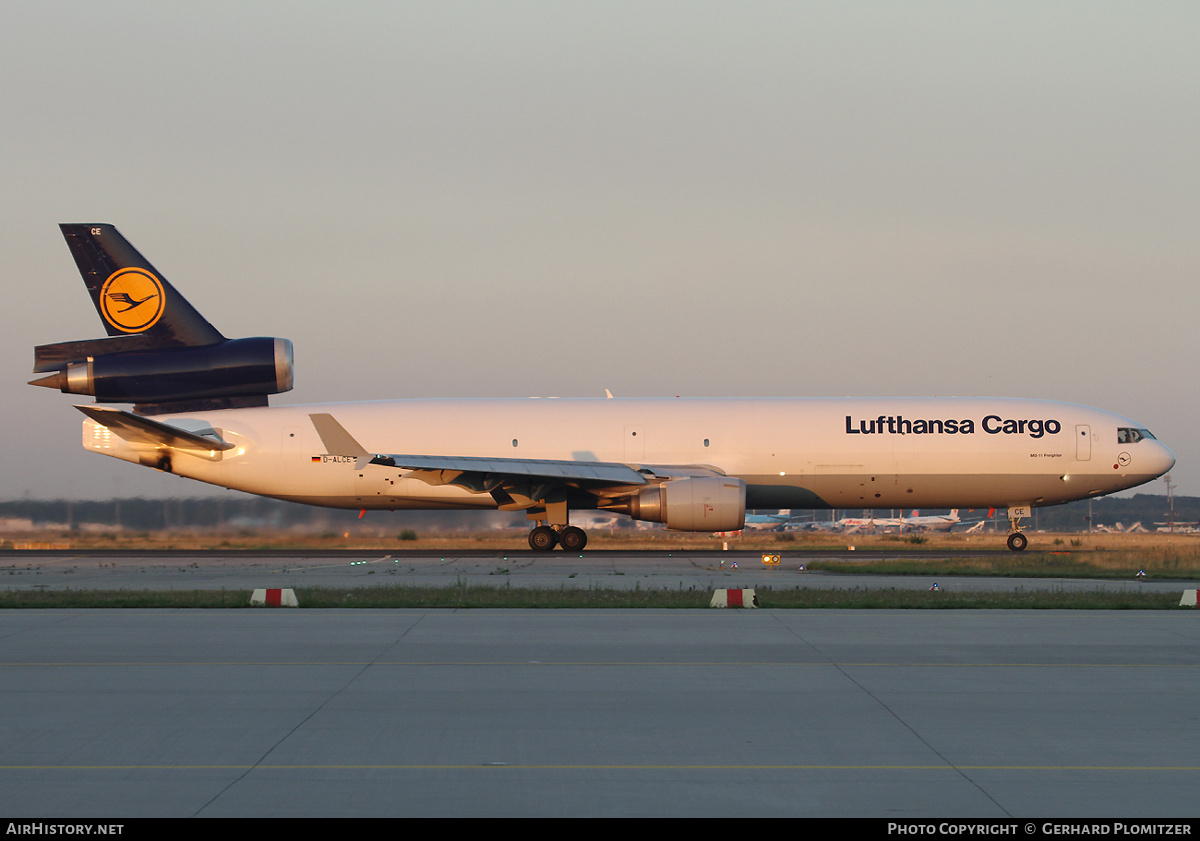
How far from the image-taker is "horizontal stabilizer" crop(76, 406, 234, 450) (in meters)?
28.8

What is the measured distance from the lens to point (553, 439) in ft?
103

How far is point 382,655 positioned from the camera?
10914 mm

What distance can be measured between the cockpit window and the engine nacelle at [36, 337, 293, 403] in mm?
25181

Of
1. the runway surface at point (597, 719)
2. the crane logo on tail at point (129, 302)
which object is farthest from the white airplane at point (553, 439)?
the runway surface at point (597, 719)

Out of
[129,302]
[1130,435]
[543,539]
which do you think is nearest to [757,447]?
[543,539]

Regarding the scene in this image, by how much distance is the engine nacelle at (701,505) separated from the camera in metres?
28.5

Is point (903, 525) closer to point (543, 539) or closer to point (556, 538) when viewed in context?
point (556, 538)

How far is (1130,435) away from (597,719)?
94.6 ft

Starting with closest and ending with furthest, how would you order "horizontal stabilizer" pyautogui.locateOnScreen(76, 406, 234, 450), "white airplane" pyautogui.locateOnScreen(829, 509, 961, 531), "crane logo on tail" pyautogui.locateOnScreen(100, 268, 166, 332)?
"horizontal stabilizer" pyautogui.locateOnScreen(76, 406, 234, 450), "crane logo on tail" pyautogui.locateOnScreen(100, 268, 166, 332), "white airplane" pyautogui.locateOnScreen(829, 509, 961, 531)

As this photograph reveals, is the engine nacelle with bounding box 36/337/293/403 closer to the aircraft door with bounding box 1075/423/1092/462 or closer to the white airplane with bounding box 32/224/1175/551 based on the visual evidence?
the white airplane with bounding box 32/224/1175/551

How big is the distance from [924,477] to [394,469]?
15663 mm

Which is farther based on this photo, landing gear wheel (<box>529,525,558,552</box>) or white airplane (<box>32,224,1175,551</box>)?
white airplane (<box>32,224,1175,551</box>)

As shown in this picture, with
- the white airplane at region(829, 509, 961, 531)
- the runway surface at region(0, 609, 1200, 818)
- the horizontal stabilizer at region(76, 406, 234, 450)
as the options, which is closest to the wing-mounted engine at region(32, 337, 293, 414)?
the horizontal stabilizer at region(76, 406, 234, 450)
